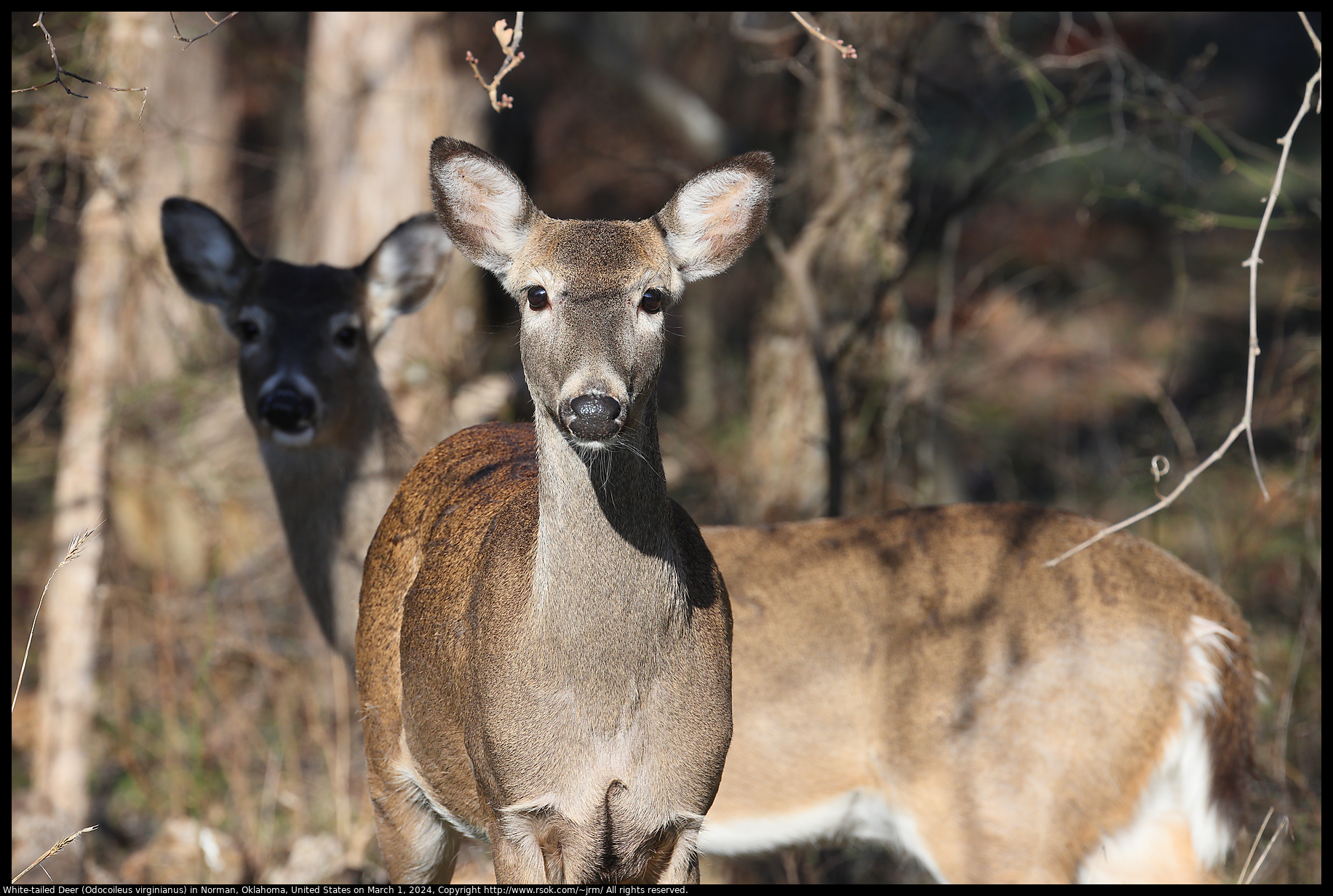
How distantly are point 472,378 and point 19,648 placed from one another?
2.93 meters

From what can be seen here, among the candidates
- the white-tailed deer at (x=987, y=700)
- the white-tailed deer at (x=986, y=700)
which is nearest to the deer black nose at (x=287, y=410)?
the white-tailed deer at (x=986, y=700)

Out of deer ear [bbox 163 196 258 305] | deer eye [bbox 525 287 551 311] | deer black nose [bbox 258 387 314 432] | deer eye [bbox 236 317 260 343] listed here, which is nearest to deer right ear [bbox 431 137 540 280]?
deer eye [bbox 525 287 551 311]

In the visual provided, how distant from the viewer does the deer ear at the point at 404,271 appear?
15.1 ft

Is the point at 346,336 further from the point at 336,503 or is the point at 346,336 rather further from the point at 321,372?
the point at 336,503

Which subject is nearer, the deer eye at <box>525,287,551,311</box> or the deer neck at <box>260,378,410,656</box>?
the deer eye at <box>525,287,551,311</box>

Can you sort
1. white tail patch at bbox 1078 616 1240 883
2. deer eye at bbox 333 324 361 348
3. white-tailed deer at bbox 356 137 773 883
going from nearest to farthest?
white-tailed deer at bbox 356 137 773 883
white tail patch at bbox 1078 616 1240 883
deer eye at bbox 333 324 361 348

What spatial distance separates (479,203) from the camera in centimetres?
287

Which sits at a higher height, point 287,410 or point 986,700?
point 287,410

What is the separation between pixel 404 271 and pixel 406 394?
212 cm

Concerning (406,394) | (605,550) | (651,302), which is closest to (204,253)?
(406,394)

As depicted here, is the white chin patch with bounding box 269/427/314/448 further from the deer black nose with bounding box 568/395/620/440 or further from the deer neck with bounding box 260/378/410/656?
the deer black nose with bounding box 568/395/620/440

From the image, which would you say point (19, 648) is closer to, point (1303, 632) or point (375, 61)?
point (375, 61)

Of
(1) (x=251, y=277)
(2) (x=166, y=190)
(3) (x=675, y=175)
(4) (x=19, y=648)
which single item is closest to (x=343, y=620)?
(1) (x=251, y=277)

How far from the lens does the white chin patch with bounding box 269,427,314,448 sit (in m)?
4.26
